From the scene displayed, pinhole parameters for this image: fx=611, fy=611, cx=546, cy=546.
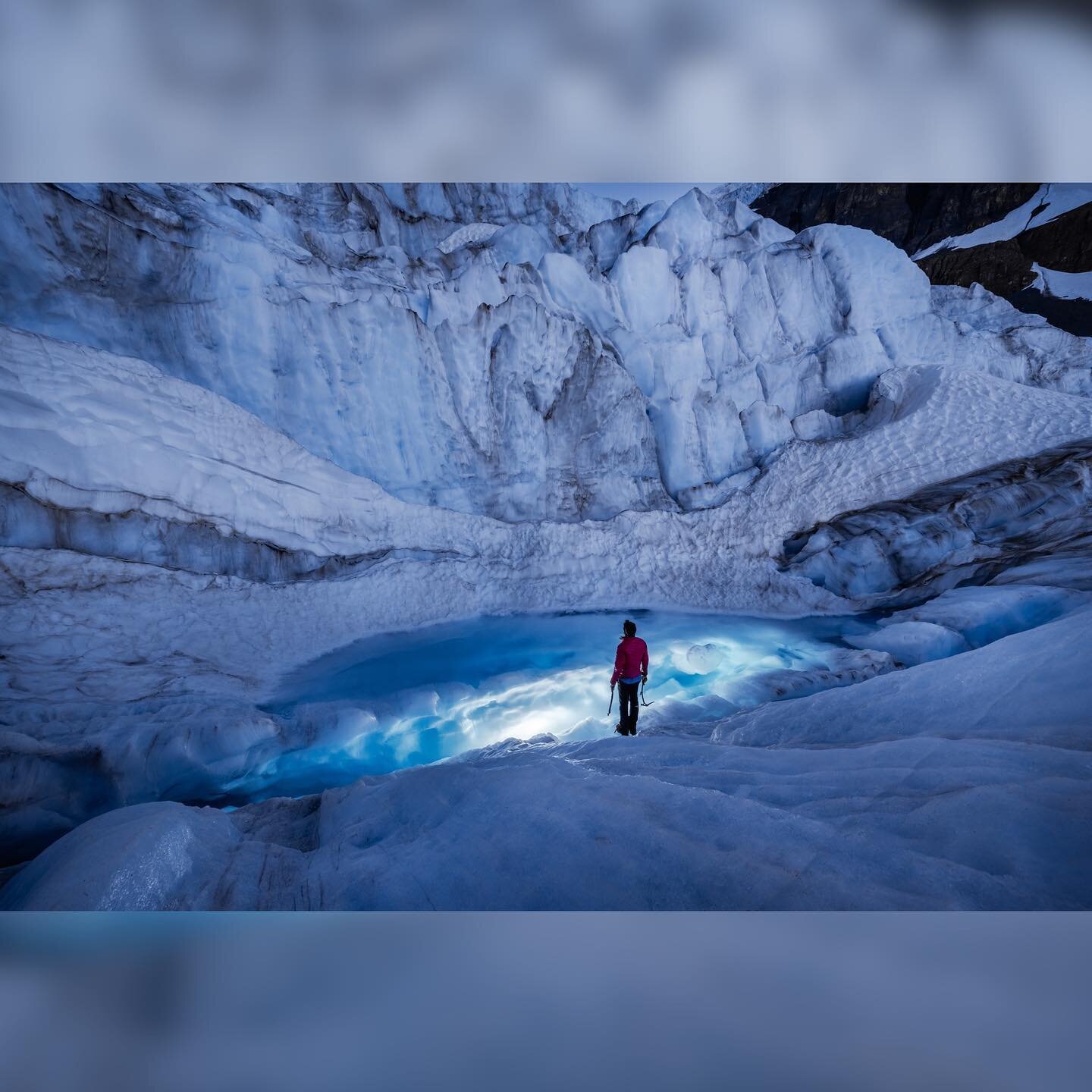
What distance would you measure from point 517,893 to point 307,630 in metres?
2.40

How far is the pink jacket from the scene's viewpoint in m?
2.64

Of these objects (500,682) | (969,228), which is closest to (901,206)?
(969,228)

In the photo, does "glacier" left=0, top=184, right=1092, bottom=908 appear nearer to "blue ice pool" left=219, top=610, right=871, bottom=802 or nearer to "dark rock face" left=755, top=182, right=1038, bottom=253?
"blue ice pool" left=219, top=610, right=871, bottom=802

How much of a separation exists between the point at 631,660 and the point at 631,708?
0.75 ft

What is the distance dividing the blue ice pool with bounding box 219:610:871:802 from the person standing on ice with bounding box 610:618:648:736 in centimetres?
16

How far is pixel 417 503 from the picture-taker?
173 inches

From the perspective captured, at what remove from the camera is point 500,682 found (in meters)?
3.22

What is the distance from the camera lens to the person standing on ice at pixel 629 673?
264 centimetres

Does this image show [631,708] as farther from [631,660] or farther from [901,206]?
Answer: [901,206]

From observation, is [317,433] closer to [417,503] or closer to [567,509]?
[417,503]

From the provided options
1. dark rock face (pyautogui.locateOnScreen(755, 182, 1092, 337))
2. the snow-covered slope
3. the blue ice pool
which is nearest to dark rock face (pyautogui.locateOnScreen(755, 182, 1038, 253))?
→ dark rock face (pyautogui.locateOnScreen(755, 182, 1092, 337))

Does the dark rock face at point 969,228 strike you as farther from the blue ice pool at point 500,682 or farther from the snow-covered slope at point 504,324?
the blue ice pool at point 500,682

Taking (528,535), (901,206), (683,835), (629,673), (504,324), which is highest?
(901,206)
